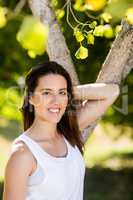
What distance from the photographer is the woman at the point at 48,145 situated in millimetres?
2348

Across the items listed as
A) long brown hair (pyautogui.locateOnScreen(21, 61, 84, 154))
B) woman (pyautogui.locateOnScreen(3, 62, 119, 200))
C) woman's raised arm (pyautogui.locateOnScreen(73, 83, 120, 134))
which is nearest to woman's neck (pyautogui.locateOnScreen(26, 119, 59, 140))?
woman (pyautogui.locateOnScreen(3, 62, 119, 200))

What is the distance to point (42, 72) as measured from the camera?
2.58m

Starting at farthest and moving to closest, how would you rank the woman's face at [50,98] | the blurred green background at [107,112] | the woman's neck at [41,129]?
the blurred green background at [107,112], the woman's neck at [41,129], the woman's face at [50,98]

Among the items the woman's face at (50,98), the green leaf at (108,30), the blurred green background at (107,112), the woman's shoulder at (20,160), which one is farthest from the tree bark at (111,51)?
the blurred green background at (107,112)

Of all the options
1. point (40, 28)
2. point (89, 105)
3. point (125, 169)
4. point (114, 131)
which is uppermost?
point (40, 28)

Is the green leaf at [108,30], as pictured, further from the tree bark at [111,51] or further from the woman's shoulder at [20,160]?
the woman's shoulder at [20,160]

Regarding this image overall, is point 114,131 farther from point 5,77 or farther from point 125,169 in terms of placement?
point 5,77

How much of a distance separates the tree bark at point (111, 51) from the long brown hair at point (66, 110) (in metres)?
0.23

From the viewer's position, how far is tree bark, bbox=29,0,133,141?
2.94 metres

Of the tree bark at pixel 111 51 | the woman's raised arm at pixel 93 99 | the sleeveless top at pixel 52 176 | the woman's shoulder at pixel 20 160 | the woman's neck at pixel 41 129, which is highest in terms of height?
the tree bark at pixel 111 51

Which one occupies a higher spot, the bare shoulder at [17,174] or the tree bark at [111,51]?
the tree bark at [111,51]

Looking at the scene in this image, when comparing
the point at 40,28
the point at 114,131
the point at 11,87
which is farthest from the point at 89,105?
the point at 114,131

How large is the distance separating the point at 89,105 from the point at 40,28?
1838 mm

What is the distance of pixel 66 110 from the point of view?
2.76 m
